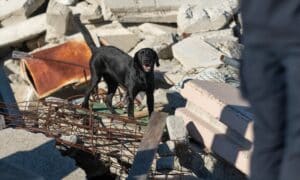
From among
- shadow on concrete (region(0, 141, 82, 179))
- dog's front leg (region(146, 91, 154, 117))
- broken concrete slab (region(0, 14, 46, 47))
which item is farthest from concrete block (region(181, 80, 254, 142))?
broken concrete slab (region(0, 14, 46, 47))

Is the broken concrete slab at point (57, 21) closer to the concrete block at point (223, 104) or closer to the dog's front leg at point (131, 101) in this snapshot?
the dog's front leg at point (131, 101)

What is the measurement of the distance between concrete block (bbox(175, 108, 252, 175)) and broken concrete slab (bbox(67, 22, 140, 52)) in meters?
3.49

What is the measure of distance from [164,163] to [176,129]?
16.2 inches

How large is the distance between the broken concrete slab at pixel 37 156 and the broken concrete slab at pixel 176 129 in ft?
2.70

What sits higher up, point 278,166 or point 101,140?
point 278,166

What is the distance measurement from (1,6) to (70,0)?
902mm

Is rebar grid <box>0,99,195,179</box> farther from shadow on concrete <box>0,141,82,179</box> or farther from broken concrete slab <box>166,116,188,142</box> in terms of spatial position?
shadow on concrete <box>0,141,82,179</box>

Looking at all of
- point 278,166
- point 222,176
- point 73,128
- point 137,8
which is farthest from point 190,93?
point 137,8

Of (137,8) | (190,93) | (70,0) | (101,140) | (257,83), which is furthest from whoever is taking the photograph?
(70,0)

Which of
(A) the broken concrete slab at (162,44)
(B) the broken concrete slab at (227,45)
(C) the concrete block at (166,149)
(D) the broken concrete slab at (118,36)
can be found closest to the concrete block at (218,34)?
(B) the broken concrete slab at (227,45)

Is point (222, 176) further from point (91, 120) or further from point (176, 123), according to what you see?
point (91, 120)

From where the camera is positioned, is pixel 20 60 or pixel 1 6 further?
pixel 1 6

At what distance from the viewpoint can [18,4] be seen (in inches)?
352

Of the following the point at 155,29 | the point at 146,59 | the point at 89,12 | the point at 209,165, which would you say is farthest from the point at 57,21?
the point at 209,165
